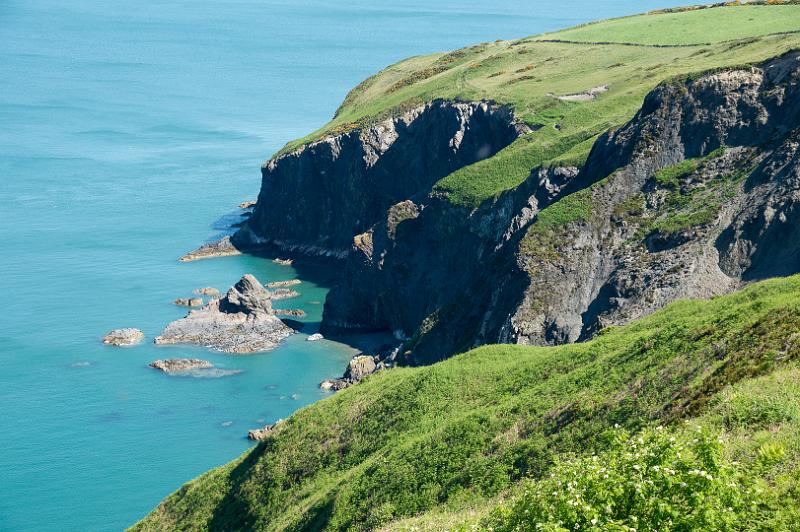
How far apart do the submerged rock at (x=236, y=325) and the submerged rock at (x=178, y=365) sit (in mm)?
4846

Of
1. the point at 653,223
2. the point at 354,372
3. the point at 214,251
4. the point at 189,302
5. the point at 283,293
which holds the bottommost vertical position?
the point at 354,372

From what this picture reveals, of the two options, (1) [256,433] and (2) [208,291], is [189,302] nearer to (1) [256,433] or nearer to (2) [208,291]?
(2) [208,291]

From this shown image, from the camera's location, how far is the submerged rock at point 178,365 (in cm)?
10431

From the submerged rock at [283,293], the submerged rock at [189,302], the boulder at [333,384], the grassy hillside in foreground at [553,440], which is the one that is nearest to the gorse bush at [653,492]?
the grassy hillside in foreground at [553,440]

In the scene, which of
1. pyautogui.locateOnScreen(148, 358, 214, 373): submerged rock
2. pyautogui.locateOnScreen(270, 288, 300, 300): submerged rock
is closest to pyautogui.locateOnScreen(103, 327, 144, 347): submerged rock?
pyautogui.locateOnScreen(148, 358, 214, 373): submerged rock

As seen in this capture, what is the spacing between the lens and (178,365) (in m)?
105

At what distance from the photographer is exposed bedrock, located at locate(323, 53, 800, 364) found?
220ft

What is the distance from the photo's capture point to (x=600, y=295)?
233 ft

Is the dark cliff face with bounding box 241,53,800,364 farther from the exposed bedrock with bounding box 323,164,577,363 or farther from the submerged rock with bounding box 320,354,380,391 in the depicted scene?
the submerged rock with bounding box 320,354,380,391

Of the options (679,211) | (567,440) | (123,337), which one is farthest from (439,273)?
(567,440)

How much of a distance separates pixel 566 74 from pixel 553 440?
3923 inches

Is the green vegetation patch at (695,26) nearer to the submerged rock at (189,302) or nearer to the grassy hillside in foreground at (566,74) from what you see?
the grassy hillside in foreground at (566,74)

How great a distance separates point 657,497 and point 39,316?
365 feet

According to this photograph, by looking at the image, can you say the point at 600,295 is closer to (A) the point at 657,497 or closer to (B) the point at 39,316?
(A) the point at 657,497
